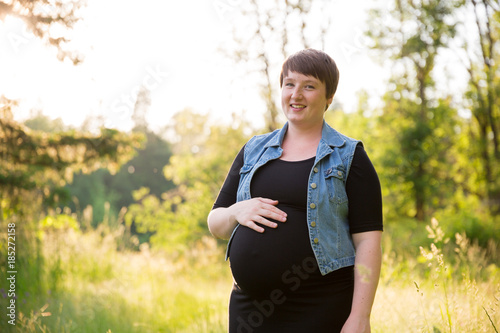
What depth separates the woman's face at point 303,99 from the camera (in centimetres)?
193

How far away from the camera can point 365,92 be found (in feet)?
48.4

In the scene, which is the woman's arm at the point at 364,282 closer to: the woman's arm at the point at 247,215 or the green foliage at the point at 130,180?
the woman's arm at the point at 247,215

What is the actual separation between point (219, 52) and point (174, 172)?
4.91m

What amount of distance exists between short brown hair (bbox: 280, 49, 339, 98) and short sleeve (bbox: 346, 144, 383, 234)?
1.22ft

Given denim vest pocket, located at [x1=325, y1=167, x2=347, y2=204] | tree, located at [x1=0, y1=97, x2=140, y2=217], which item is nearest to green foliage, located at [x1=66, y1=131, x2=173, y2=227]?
tree, located at [x1=0, y1=97, x2=140, y2=217]

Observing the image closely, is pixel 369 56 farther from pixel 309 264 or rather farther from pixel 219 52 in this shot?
pixel 309 264

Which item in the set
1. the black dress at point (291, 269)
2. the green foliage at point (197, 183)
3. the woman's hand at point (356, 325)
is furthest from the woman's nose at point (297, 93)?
the green foliage at point (197, 183)

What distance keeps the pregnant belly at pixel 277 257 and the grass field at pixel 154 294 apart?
29.5 inches

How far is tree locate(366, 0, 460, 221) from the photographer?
11555mm

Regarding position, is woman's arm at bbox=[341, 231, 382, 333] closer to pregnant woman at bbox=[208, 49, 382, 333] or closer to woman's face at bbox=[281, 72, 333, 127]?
pregnant woman at bbox=[208, 49, 382, 333]

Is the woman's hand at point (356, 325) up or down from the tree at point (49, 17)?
down

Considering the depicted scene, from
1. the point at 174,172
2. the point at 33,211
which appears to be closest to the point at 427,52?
Answer: the point at 174,172

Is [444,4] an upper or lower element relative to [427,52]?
upper

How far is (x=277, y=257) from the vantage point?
1856mm
